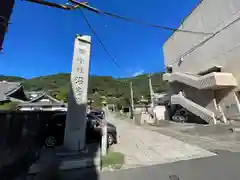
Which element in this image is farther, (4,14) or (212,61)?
(212,61)

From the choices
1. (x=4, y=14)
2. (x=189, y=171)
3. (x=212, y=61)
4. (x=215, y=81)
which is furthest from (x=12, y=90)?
(x=212, y=61)

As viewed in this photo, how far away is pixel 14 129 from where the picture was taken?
5.66 metres

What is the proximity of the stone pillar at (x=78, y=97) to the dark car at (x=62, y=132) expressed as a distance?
191 cm

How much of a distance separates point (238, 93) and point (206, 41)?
7296mm

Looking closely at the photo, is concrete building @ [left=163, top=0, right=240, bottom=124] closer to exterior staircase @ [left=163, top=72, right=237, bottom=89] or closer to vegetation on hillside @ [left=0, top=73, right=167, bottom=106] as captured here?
exterior staircase @ [left=163, top=72, right=237, bottom=89]

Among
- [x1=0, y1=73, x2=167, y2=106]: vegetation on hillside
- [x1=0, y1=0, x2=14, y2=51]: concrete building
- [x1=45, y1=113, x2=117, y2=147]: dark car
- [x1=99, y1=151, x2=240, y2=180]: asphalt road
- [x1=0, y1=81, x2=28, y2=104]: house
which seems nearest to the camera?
[x1=0, y1=0, x2=14, y2=51]: concrete building

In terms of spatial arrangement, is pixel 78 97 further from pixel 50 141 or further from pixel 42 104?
pixel 42 104

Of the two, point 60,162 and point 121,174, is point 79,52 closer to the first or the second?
point 60,162

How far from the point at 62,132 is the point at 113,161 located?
3781 millimetres

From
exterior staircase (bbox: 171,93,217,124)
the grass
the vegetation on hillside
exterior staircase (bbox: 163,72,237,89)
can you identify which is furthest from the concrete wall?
the vegetation on hillside

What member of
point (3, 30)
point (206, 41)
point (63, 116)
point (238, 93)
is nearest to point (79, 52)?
point (63, 116)

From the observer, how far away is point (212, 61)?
64.9 feet

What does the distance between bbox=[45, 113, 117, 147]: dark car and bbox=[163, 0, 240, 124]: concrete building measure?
12.7 meters

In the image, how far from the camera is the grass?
5.43 m
